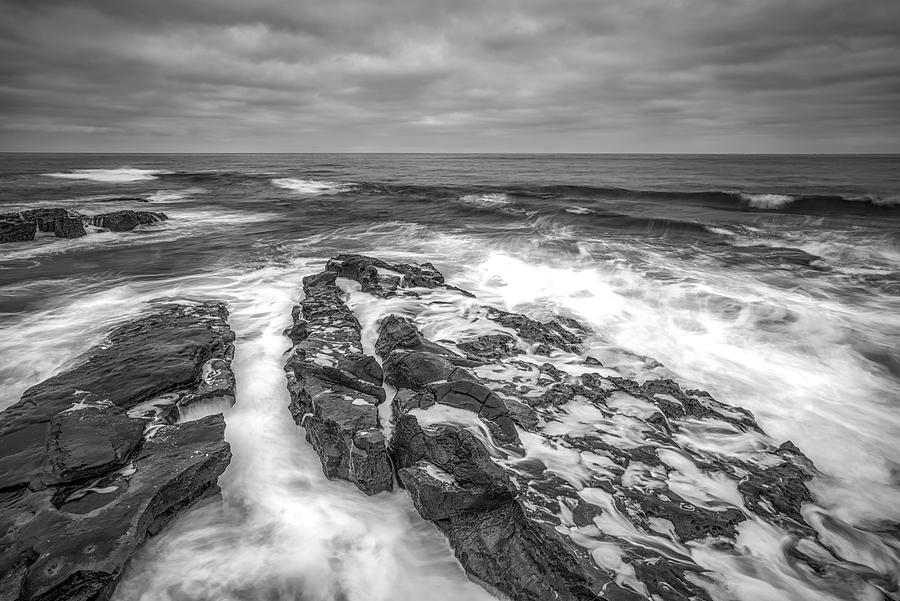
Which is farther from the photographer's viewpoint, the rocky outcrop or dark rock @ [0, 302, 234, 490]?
the rocky outcrop

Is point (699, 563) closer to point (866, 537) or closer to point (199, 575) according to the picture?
point (866, 537)


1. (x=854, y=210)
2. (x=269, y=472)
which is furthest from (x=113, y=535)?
(x=854, y=210)

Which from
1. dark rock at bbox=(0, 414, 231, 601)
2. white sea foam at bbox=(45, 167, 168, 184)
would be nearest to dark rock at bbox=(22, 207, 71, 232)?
dark rock at bbox=(0, 414, 231, 601)

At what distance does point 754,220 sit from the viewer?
54.9 ft

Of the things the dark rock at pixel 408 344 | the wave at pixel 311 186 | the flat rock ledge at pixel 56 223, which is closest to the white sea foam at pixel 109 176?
the wave at pixel 311 186

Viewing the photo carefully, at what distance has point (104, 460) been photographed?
10.9 ft

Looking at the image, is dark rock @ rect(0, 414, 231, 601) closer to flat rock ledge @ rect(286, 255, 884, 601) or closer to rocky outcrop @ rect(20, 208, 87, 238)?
flat rock ledge @ rect(286, 255, 884, 601)

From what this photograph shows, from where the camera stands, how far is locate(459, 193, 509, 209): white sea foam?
2198cm

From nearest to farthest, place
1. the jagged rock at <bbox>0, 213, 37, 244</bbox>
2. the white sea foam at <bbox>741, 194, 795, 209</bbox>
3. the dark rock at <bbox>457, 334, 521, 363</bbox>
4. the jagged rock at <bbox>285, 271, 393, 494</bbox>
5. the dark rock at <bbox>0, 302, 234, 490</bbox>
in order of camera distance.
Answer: the dark rock at <bbox>0, 302, 234, 490</bbox>
the jagged rock at <bbox>285, 271, 393, 494</bbox>
the dark rock at <bbox>457, 334, 521, 363</bbox>
the jagged rock at <bbox>0, 213, 37, 244</bbox>
the white sea foam at <bbox>741, 194, 795, 209</bbox>

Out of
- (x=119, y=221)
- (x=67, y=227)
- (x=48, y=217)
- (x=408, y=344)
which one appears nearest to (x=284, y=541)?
(x=408, y=344)

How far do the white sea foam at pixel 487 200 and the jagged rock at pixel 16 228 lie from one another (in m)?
17.3

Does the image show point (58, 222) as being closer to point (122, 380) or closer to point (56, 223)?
point (56, 223)

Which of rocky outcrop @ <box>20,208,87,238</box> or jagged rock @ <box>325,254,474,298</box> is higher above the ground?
rocky outcrop @ <box>20,208,87,238</box>

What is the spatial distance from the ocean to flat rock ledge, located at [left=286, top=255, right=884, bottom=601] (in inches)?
8.7
